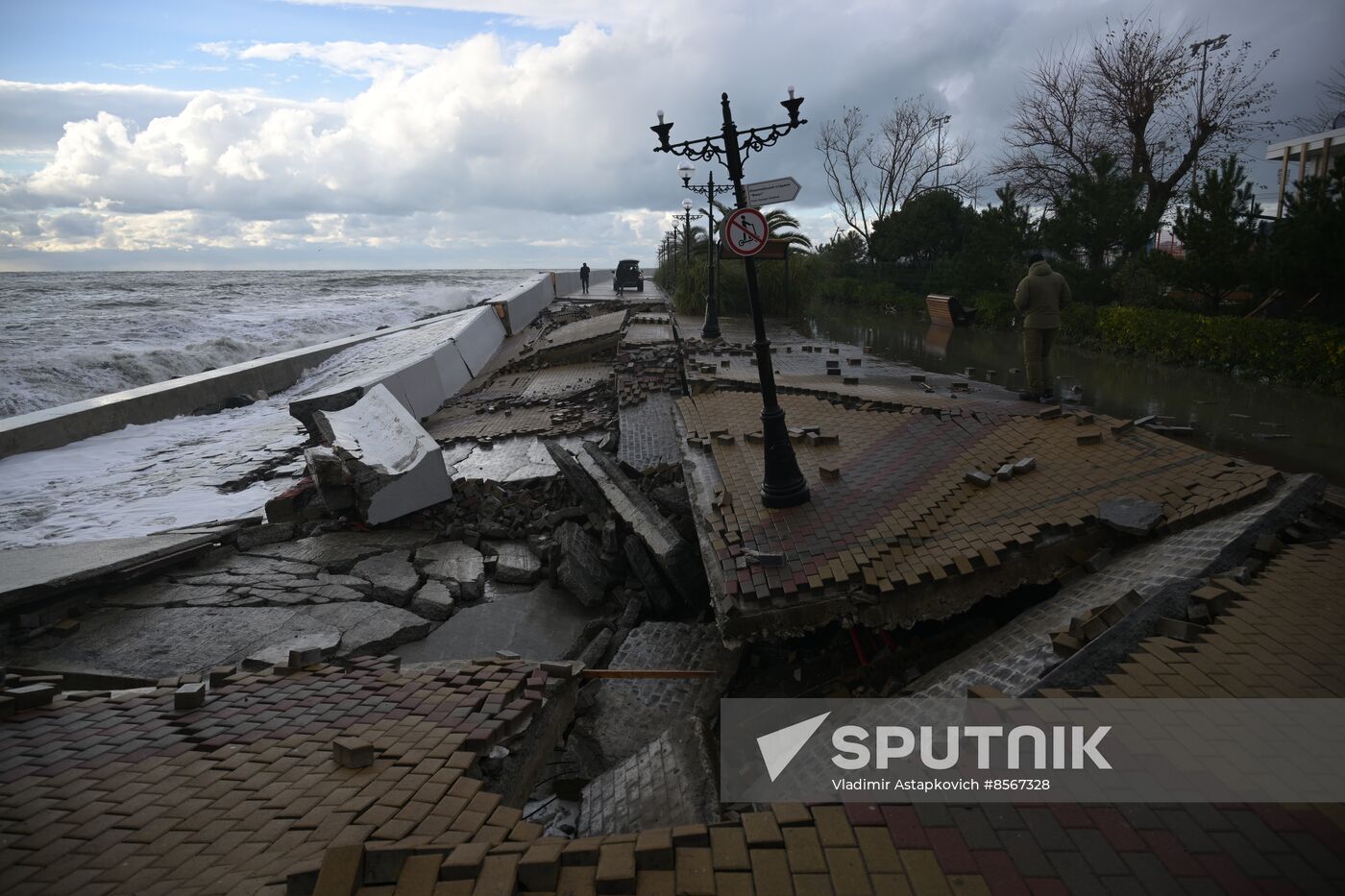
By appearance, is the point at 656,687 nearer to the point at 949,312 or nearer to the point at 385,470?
the point at 385,470

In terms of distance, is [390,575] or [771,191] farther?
[390,575]

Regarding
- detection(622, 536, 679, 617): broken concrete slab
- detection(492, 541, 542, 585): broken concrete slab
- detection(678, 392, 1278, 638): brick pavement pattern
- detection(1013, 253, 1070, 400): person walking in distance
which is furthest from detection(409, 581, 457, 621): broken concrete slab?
detection(1013, 253, 1070, 400): person walking in distance

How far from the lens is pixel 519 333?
24609mm

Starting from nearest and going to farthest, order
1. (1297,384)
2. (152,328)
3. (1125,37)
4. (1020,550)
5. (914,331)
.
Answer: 1. (1020,550)
2. (1297,384)
3. (914,331)
4. (1125,37)
5. (152,328)

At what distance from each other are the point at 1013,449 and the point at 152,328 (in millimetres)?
32139

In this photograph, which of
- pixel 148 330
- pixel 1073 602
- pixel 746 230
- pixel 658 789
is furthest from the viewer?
pixel 148 330

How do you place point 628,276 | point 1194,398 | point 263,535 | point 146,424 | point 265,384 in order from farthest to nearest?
point 628,276 < point 265,384 < point 146,424 < point 1194,398 < point 263,535

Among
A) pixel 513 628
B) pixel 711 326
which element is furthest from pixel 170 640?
pixel 711 326

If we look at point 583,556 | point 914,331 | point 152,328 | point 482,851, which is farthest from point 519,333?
point 482,851

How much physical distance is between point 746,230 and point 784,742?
3.49 metres

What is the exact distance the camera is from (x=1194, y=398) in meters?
9.77

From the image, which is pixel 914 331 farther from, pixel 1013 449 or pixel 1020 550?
pixel 1020 550

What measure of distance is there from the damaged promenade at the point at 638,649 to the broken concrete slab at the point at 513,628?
0.09 feet

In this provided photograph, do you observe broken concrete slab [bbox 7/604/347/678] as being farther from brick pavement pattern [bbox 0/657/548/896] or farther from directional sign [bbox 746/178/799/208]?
directional sign [bbox 746/178/799/208]
